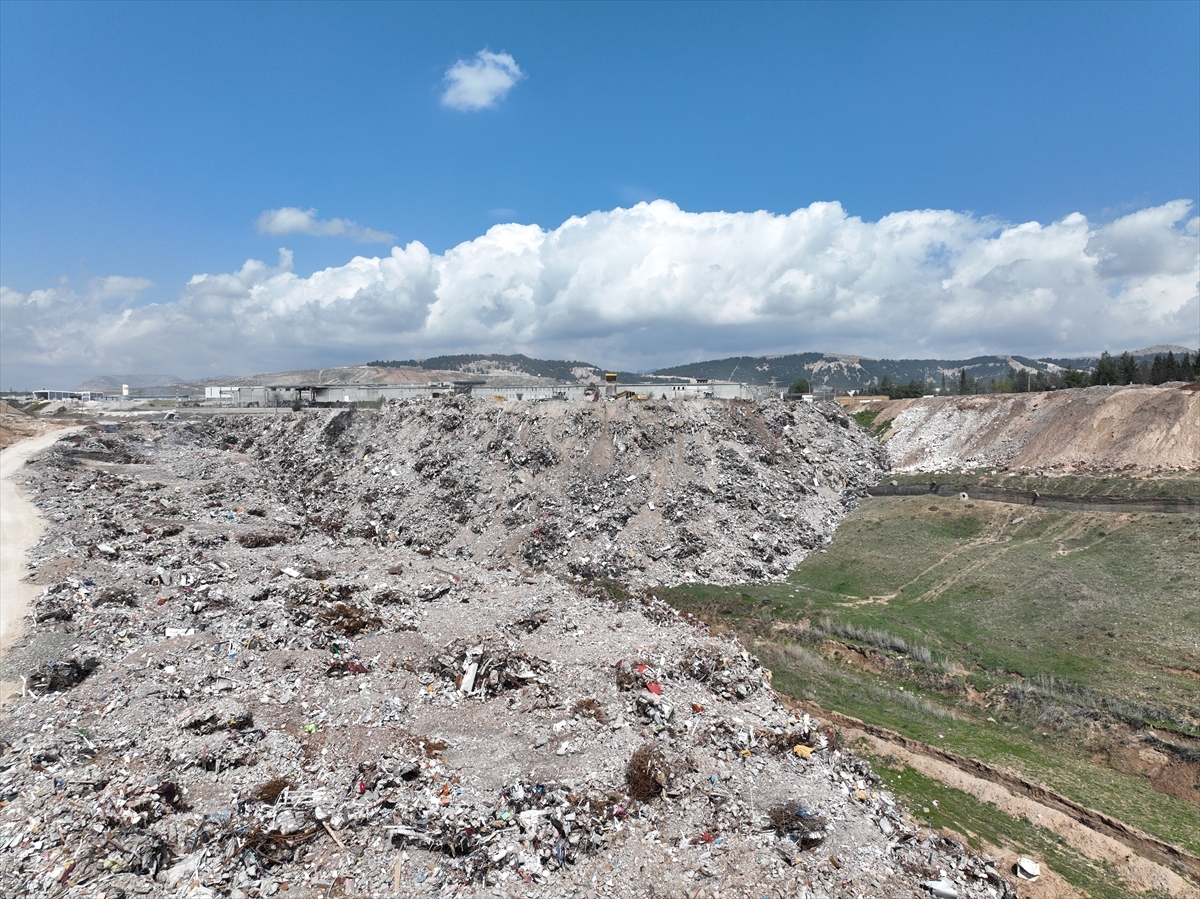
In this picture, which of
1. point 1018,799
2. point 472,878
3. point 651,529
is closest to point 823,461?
point 651,529

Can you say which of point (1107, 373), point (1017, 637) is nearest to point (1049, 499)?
point (1017, 637)

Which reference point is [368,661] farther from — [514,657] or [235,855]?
[235,855]

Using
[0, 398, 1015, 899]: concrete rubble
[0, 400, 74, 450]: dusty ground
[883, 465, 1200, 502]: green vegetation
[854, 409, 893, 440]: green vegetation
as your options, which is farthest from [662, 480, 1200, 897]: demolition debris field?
[0, 400, 74, 450]: dusty ground

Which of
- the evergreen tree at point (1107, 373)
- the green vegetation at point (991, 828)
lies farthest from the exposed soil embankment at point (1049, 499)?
the evergreen tree at point (1107, 373)

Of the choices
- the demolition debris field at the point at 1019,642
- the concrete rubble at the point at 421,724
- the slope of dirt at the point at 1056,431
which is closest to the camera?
the concrete rubble at the point at 421,724

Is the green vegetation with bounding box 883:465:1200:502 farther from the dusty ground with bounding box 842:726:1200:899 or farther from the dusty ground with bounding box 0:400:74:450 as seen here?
the dusty ground with bounding box 0:400:74:450

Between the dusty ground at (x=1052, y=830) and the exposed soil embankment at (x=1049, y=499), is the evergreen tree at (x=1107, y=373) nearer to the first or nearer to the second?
the exposed soil embankment at (x=1049, y=499)

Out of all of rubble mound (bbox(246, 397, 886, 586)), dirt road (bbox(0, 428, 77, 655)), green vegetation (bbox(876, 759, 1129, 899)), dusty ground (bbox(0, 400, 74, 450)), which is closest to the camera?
green vegetation (bbox(876, 759, 1129, 899))
